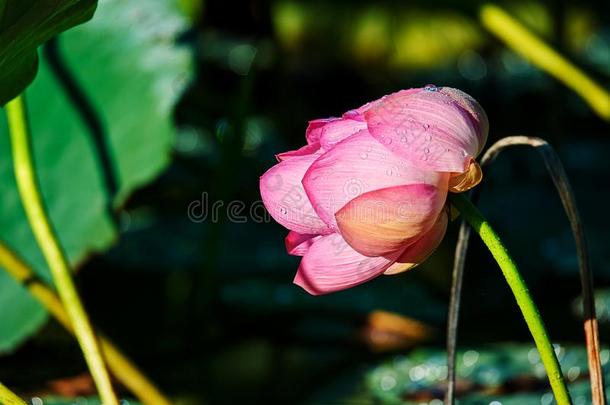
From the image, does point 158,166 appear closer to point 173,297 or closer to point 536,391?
point 173,297

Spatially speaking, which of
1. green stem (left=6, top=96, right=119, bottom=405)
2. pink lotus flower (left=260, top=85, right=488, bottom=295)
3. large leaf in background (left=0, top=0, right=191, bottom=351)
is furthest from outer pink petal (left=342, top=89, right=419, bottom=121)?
large leaf in background (left=0, top=0, right=191, bottom=351)

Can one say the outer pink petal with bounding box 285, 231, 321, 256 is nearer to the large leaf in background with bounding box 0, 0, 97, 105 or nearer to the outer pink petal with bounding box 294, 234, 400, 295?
the outer pink petal with bounding box 294, 234, 400, 295

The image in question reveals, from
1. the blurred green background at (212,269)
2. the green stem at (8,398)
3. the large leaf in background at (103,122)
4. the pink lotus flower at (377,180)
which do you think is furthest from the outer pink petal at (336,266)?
the large leaf in background at (103,122)

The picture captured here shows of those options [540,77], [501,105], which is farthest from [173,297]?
[540,77]

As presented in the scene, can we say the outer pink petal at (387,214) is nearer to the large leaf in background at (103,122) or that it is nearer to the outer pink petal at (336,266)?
the outer pink petal at (336,266)

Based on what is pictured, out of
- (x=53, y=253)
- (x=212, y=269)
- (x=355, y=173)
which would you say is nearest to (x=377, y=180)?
(x=355, y=173)

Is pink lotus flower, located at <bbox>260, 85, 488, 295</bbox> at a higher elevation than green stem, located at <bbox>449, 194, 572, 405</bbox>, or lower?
higher
